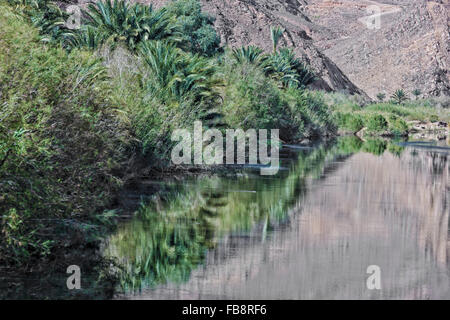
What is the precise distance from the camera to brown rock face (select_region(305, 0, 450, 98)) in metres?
130

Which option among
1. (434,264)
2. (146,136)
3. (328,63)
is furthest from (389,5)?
(434,264)

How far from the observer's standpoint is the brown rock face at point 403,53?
129500 mm

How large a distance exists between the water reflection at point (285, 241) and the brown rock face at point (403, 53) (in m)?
102

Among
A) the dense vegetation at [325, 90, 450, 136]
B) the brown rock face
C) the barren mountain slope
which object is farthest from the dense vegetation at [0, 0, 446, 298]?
the brown rock face

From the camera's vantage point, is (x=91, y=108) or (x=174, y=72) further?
(x=174, y=72)

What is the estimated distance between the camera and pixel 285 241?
17062 millimetres

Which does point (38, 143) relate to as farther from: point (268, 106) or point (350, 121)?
point (350, 121)

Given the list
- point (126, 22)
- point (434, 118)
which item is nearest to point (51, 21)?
point (126, 22)

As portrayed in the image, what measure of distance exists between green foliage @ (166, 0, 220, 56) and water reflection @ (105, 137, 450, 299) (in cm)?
4076

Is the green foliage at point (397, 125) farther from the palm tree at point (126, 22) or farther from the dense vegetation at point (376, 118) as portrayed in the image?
the palm tree at point (126, 22)

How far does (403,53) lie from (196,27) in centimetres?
6646

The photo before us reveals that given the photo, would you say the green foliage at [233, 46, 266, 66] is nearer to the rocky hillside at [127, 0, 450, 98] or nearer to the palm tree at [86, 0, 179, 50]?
the palm tree at [86, 0, 179, 50]

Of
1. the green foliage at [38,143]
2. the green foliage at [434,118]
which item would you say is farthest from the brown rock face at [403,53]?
the green foliage at [38,143]
